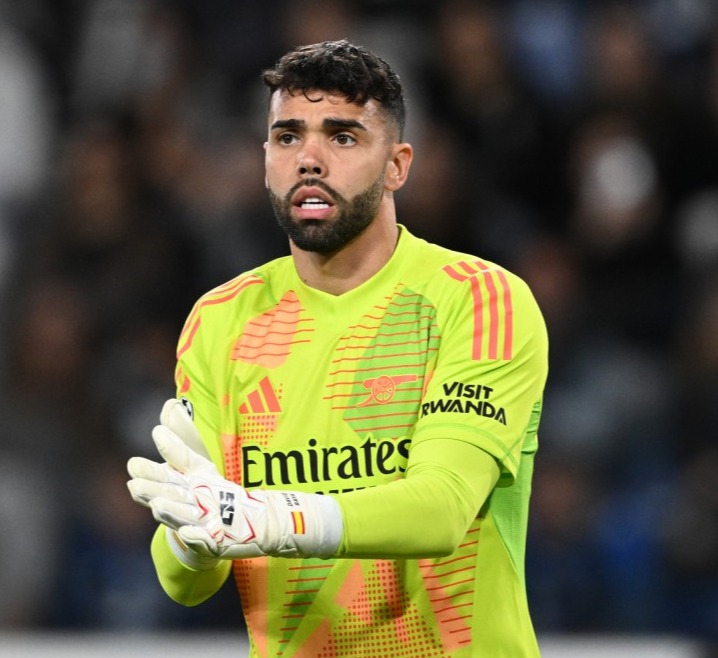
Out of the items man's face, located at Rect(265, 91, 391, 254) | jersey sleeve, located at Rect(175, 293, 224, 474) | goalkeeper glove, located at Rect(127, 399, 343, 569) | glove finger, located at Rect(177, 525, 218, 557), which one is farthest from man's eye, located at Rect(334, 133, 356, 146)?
glove finger, located at Rect(177, 525, 218, 557)

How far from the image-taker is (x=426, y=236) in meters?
6.96

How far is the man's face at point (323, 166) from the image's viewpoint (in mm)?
3502

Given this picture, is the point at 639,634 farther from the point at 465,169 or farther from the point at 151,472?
the point at 151,472

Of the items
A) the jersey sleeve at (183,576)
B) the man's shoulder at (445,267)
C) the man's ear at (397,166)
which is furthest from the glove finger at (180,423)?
the man's ear at (397,166)

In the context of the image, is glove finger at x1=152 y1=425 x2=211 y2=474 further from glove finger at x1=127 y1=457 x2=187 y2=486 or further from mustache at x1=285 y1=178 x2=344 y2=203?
mustache at x1=285 y1=178 x2=344 y2=203

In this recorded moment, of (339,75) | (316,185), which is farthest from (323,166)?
(339,75)

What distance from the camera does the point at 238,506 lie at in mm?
2846

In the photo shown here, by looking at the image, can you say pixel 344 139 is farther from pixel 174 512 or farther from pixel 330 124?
pixel 174 512

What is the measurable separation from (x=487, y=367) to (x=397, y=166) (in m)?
0.65

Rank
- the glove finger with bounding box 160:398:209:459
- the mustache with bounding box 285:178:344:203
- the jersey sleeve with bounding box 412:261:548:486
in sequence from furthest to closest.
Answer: the mustache with bounding box 285:178:344:203 < the jersey sleeve with bounding box 412:261:548:486 < the glove finger with bounding box 160:398:209:459

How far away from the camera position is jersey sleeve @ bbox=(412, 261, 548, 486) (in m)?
3.28

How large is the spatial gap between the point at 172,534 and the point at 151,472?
0.66m

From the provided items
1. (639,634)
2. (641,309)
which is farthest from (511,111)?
(639,634)

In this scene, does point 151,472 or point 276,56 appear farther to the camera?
point 276,56
